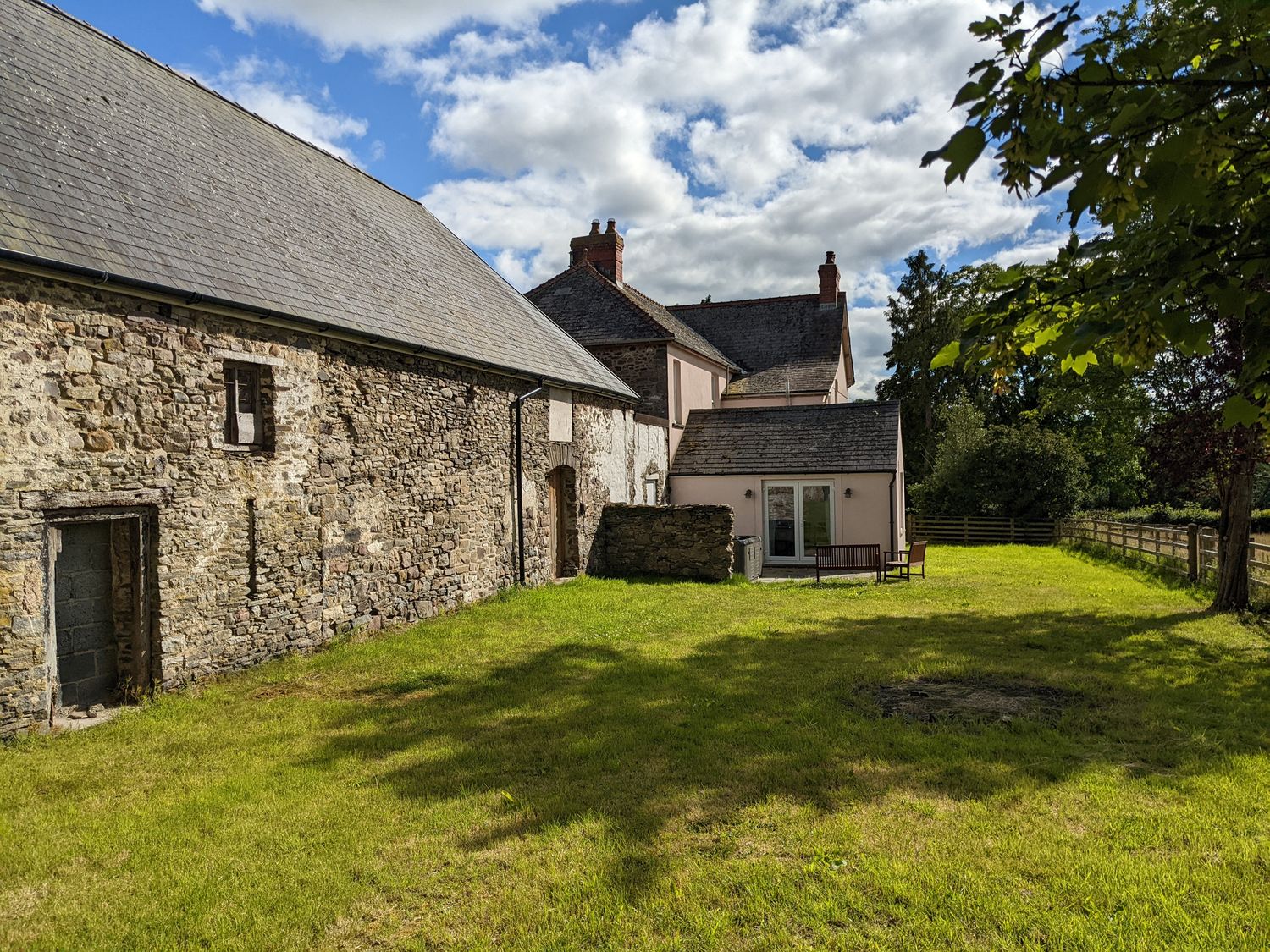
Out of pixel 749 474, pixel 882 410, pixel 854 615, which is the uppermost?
pixel 882 410


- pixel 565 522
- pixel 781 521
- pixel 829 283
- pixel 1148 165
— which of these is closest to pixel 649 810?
pixel 1148 165

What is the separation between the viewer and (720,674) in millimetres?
9297

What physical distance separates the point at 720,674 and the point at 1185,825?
16.2 feet

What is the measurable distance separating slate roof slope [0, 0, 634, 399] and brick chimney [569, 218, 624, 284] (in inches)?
411

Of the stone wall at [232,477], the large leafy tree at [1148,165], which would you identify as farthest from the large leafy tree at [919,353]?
the large leafy tree at [1148,165]

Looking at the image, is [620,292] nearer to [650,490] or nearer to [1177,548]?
[650,490]

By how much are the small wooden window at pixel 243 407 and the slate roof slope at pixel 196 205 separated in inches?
34.2

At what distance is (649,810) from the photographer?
217 inches

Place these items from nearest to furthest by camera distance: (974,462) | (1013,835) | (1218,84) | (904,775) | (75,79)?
1. (1218,84)
2. (1013,835)
3. (904,775)
4. (75,79)
5. (974,462)

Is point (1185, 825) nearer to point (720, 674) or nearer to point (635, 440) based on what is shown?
point (720, 674)

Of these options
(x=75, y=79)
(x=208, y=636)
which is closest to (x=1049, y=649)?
(x=208, y=636)

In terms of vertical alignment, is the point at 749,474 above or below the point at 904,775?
above

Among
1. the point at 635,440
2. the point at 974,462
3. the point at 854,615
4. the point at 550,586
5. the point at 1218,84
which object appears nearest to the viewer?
the point at 1218,84

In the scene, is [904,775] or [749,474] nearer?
[904,775]
